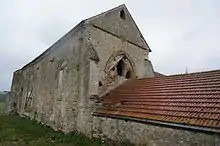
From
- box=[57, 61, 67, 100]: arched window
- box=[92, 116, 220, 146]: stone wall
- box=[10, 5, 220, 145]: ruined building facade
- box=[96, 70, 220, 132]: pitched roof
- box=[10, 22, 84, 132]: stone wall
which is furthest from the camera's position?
box=[57, 61, 67, 100]: arched window

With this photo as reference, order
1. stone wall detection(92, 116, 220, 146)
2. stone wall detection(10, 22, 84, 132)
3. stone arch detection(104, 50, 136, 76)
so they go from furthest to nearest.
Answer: stone arch detection(104, 50, 136, 76) < stone wall detection(10, 22, 84, 132) < stone wall detection(92, 116, 220, 146)

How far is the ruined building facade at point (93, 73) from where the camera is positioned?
1124cm

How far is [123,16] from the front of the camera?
630 inches

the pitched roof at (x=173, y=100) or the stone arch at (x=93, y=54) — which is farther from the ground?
the stone arch at (x=93, y=54)

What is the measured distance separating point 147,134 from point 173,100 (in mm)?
1797

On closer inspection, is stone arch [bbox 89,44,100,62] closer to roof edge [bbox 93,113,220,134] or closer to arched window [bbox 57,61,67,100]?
arched window [bbox 57,61,67,100]

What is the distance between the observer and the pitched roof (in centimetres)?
754

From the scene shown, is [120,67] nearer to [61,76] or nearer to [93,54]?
[93,54]

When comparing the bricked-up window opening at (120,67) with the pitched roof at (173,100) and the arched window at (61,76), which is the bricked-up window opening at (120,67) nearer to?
the pitched roof at (173,100)

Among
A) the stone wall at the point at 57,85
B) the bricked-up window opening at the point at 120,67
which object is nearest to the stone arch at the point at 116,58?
the bricked-up window opening at the point at 120,67

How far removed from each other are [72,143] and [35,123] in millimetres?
8266

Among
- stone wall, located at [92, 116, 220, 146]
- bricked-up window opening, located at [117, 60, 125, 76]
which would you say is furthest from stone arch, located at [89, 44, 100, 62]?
stone wall, located at [92, 116, 220, 146]

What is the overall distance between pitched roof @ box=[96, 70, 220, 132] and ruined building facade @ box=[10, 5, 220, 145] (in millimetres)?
466

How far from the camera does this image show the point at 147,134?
8641 millimetres
